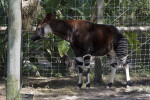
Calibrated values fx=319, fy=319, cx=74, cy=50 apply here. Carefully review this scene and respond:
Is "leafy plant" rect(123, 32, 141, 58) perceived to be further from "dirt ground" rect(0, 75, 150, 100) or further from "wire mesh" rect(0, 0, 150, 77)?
"dirt ground" rect(0, 75, 150, 100)

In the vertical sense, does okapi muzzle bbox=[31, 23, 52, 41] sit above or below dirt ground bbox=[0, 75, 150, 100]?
above

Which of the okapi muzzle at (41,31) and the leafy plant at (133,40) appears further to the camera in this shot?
the leafy plant at (133,40)

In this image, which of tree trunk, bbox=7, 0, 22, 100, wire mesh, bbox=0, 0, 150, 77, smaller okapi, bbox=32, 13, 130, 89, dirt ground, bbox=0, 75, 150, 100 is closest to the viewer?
tree trunk, bbox=7, 0, 22, 100

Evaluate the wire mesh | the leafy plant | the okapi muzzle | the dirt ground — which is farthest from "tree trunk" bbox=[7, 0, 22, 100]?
the leafy plant

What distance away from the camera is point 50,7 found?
23.7ft

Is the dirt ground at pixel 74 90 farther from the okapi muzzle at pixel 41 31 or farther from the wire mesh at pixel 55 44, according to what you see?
the okapi muzzle at pixel 41 31

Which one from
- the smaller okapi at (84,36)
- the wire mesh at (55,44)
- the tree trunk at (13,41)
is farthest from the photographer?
the wire mesh at (55,44)

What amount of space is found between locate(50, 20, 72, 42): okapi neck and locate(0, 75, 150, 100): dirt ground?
1.06 metres

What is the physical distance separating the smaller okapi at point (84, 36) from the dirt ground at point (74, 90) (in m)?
0.37

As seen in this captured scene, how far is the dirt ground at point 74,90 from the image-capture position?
5.57m

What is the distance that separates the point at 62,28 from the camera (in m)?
6.23

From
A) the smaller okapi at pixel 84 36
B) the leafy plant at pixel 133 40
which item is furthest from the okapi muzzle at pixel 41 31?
the leafy plant at pixel 133 40

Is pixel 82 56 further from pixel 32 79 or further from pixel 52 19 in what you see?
pixel 32 79

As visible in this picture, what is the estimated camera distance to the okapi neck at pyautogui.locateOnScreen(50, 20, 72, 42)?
623cm
